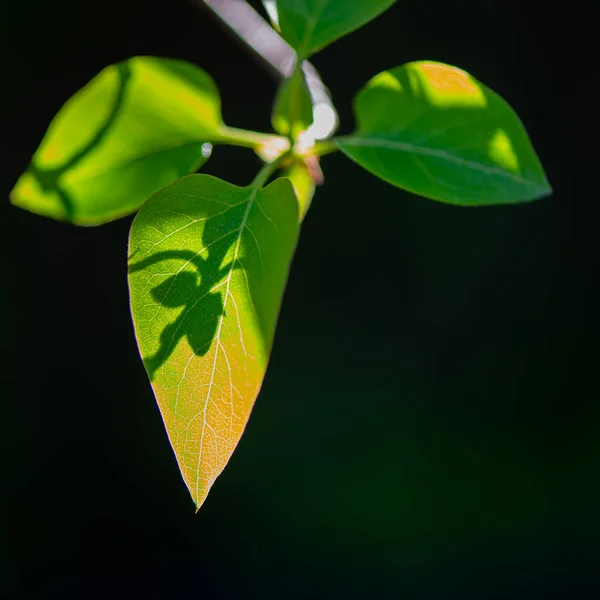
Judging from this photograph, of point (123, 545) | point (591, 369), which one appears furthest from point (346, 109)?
point (123, 545)

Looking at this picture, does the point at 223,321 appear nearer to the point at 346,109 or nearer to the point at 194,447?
the point at 194,447

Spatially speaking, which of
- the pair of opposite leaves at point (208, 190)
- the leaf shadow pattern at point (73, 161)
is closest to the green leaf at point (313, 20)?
the pair of opposite leaves at point (208, 190)

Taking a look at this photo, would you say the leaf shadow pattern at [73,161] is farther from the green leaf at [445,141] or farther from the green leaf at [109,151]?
the green leaf at [445,141]

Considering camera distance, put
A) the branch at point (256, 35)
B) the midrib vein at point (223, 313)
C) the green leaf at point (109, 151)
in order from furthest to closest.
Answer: the branch at point (256, 35), the green leaf at point (109, 151), the midrib vein at point (223, 313)

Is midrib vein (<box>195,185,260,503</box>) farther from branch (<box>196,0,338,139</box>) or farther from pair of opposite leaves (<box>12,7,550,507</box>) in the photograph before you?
branch (<box>196,0,338,139</box>)

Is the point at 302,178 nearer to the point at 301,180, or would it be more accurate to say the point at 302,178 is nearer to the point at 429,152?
the point at 301,180

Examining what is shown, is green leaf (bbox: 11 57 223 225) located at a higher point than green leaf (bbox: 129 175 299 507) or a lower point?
higher

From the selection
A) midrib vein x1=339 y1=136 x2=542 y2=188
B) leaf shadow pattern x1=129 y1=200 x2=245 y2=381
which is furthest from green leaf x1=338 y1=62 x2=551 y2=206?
leaf shadow pattern x1=129 y1=200 x2=245 y2=381

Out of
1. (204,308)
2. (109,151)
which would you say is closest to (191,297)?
(204,308)
